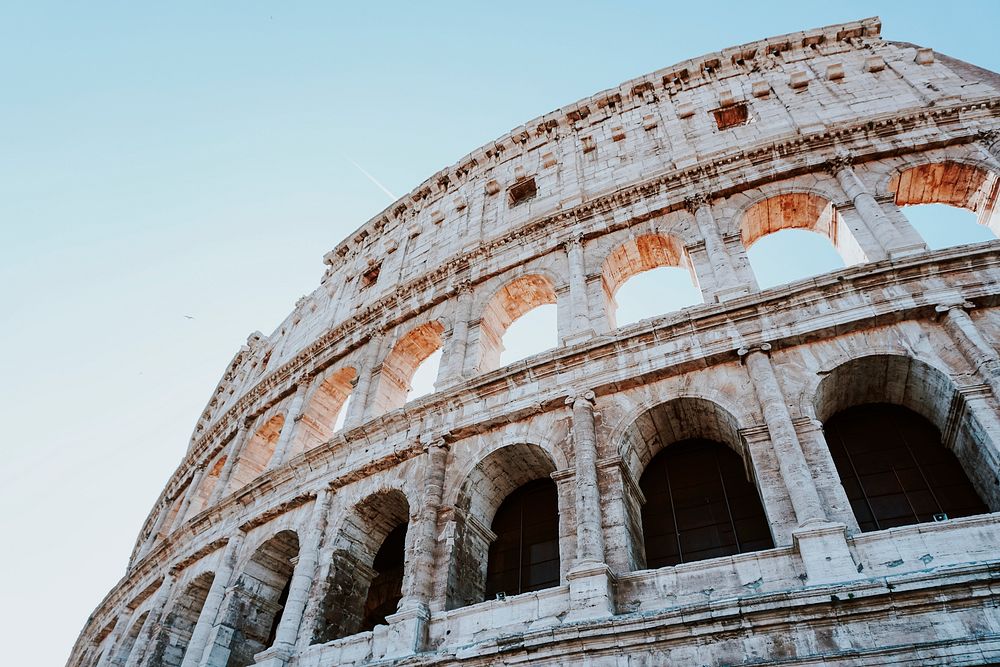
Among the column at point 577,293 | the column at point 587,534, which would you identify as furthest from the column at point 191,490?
the column at point 587,534

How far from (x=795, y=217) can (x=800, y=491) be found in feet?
21.3

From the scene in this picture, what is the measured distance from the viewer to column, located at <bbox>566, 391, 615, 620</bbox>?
6984 mm

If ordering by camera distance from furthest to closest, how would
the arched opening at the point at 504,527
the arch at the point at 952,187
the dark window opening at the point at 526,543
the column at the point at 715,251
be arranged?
the arch at the point at 952,187
the column at the point at 715,251
the dark window opening at the point at 526,543
the arched opening at the point at 504,527

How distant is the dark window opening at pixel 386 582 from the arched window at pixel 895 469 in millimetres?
6694

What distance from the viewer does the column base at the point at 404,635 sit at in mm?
7719

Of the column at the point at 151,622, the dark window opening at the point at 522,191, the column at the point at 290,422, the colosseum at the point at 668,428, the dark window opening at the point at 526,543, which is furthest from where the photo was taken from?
the dark window opening at the point at 522,191

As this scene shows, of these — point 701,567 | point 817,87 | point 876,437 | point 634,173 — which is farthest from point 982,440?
point 817,87

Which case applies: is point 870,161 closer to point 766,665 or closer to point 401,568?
point 766,665

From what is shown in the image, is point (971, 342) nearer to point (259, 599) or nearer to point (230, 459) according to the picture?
point (259, 599)

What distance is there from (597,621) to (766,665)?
5.28 feet

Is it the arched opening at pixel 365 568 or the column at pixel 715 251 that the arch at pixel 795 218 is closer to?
the column at pixel 715 251

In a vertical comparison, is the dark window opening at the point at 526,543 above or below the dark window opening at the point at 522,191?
below

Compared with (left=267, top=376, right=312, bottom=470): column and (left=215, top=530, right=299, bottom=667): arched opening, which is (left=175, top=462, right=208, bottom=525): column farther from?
(left=215, top=530, right=299, bottom=667): arched opening

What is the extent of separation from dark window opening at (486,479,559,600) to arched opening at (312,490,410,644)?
1.41 metres
